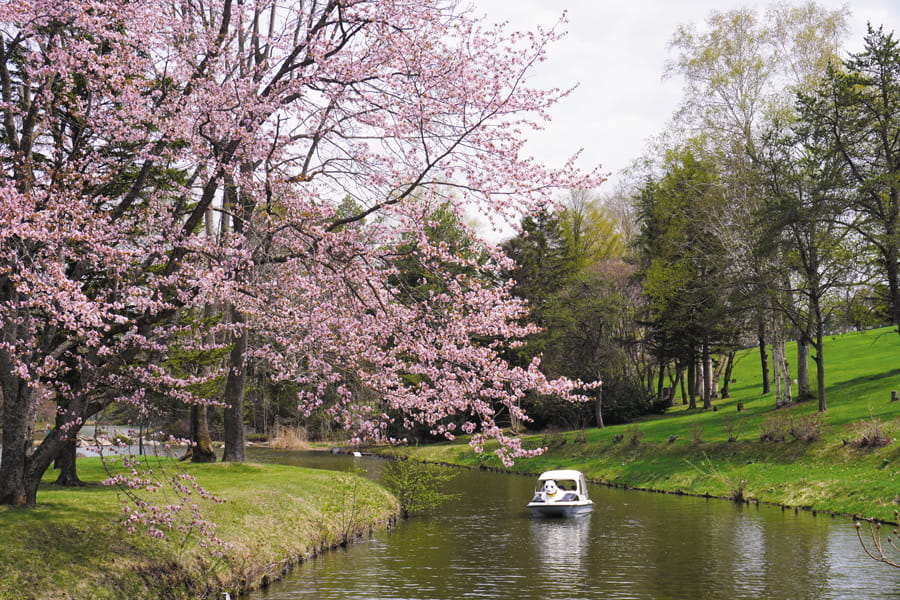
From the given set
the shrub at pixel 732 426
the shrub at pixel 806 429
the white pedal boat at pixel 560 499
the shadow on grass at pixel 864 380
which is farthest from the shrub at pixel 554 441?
the shadow on grass at pixel 864 380

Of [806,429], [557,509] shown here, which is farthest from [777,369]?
[557,509]

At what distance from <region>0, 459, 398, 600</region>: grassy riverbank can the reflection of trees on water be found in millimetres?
5314

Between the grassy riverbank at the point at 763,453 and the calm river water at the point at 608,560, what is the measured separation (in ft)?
6.15

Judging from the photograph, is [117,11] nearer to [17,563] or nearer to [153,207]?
[153,207]

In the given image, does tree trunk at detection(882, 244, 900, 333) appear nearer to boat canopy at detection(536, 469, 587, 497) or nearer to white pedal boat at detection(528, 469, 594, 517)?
boat canopy at detection(536, 469, 587, 497)

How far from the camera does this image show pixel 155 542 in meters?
14.7

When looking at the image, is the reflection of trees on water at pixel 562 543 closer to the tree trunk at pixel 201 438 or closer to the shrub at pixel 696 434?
the shrub at pixel 696 434

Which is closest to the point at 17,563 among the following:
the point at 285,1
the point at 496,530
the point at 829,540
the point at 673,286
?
the point at 285,1

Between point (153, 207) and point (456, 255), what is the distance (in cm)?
619

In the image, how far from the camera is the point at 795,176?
3509 cm

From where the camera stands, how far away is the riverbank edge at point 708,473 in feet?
83.1

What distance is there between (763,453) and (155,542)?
25.4 m

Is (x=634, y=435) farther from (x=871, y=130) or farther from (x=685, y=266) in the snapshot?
(x=871, y=130)

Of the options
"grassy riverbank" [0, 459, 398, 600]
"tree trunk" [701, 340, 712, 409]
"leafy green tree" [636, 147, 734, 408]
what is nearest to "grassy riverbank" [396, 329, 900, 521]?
"tree trunk" [701, 340, 712, 409]
